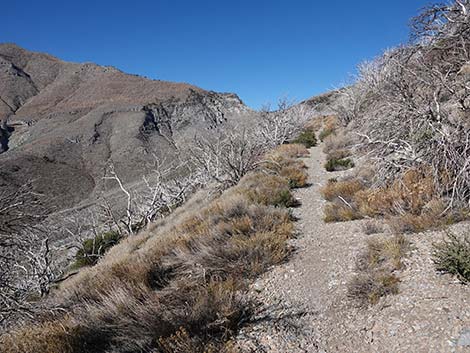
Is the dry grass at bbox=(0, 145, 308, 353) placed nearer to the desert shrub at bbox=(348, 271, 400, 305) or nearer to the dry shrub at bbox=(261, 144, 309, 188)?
the desert shrub at bbox=(348, 271, 400, 305)

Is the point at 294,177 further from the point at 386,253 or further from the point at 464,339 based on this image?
the point at 464,339

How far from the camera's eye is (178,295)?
4.30 metres

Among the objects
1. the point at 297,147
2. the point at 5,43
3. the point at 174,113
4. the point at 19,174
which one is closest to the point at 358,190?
the point at 297,147

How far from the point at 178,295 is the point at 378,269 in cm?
264

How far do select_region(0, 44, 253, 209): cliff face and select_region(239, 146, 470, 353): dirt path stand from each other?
25.0 meters

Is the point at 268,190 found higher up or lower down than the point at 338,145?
lower down

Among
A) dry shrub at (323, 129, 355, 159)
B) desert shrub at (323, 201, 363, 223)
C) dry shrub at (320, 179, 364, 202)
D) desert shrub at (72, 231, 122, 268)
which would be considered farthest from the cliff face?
desert shrub at (323, 201, 363, 223)

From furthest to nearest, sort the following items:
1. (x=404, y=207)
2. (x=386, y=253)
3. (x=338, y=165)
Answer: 1. (x=338, y=165)
2. (x=404, y=207)
3. (x=386, y=253)

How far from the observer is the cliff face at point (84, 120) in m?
52.1

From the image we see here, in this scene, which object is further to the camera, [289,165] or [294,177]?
[289,165]

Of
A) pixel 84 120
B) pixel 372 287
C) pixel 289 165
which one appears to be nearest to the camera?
pixel 372 287

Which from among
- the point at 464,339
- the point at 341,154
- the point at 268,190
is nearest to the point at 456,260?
the point at 464,339

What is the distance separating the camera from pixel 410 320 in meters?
3.43

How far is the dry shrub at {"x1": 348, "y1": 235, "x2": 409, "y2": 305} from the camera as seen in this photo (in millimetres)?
3961
